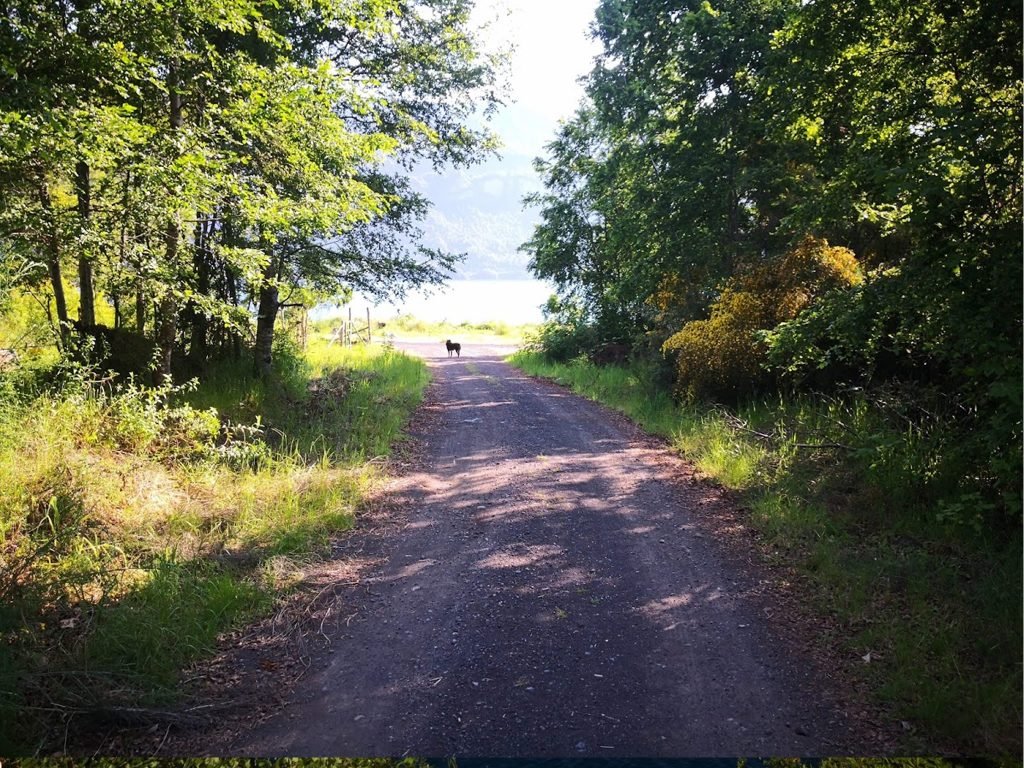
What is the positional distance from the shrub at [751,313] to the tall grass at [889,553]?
1.01 metres

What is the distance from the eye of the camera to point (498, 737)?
306 cm

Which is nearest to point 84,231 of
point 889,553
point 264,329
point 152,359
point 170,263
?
point 170,263

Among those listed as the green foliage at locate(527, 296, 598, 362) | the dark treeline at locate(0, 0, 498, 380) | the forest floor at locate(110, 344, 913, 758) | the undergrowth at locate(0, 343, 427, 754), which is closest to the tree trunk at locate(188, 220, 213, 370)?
the dark treeline at locate(0, 0, 498, 380)

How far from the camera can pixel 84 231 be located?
6.00 metres

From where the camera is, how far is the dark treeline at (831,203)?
4.29m

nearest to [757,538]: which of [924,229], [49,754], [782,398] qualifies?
[924,229]

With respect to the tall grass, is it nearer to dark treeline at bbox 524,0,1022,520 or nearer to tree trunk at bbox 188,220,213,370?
dark treeline at bbox 524,0,1022,520

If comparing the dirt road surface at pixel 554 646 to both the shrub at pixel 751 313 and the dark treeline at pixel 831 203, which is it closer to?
the dark treeline at pixel 831 203

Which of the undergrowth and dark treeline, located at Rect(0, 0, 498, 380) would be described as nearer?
the undergrowth

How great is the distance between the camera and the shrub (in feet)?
29.5

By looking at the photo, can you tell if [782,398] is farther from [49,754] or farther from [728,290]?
[49,754]

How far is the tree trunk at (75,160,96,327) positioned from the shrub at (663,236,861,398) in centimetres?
806

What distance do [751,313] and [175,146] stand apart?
776 centimetres

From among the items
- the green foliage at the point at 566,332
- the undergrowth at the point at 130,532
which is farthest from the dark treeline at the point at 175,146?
the green foliage at the point at 566,332
